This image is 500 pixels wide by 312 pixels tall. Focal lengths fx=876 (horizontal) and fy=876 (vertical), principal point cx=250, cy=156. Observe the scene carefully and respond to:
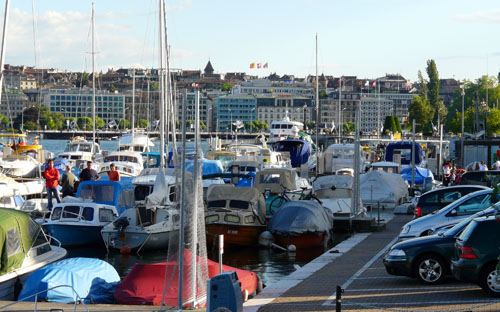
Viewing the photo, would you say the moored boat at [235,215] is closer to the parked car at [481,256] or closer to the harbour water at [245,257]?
the harbour water at [245,257]

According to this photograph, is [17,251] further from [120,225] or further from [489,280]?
[489,280]

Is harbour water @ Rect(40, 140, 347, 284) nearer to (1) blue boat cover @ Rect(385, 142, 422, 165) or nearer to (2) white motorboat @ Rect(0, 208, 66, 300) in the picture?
(2) white motorboat @ Rect(0, 208, 66, 300)

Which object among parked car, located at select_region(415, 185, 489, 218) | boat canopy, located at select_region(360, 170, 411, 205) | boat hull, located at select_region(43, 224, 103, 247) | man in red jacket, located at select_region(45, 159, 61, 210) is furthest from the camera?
boat canopy, located at select_region(360, 170, 411, 205)

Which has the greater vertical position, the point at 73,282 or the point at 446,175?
the point at 73,282

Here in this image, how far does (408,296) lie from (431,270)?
150 centimetres

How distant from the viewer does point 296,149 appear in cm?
7125

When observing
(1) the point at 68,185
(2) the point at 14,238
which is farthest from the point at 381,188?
(2) the point at 14,238

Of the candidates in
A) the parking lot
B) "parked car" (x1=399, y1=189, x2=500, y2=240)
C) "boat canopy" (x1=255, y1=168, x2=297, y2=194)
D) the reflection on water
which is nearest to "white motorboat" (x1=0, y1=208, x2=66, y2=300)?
the reflection on water

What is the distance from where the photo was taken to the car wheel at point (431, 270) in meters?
17.8

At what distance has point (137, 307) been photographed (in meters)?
15.9

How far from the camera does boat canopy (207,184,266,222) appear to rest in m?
30.7

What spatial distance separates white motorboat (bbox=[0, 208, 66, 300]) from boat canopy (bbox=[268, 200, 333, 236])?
1075 cm

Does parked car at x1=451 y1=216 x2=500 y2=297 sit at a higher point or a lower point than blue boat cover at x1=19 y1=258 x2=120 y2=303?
higher

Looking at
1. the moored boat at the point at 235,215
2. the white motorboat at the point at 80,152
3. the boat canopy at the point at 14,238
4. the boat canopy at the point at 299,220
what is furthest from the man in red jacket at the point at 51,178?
the white motorboat at the point at 80,152
